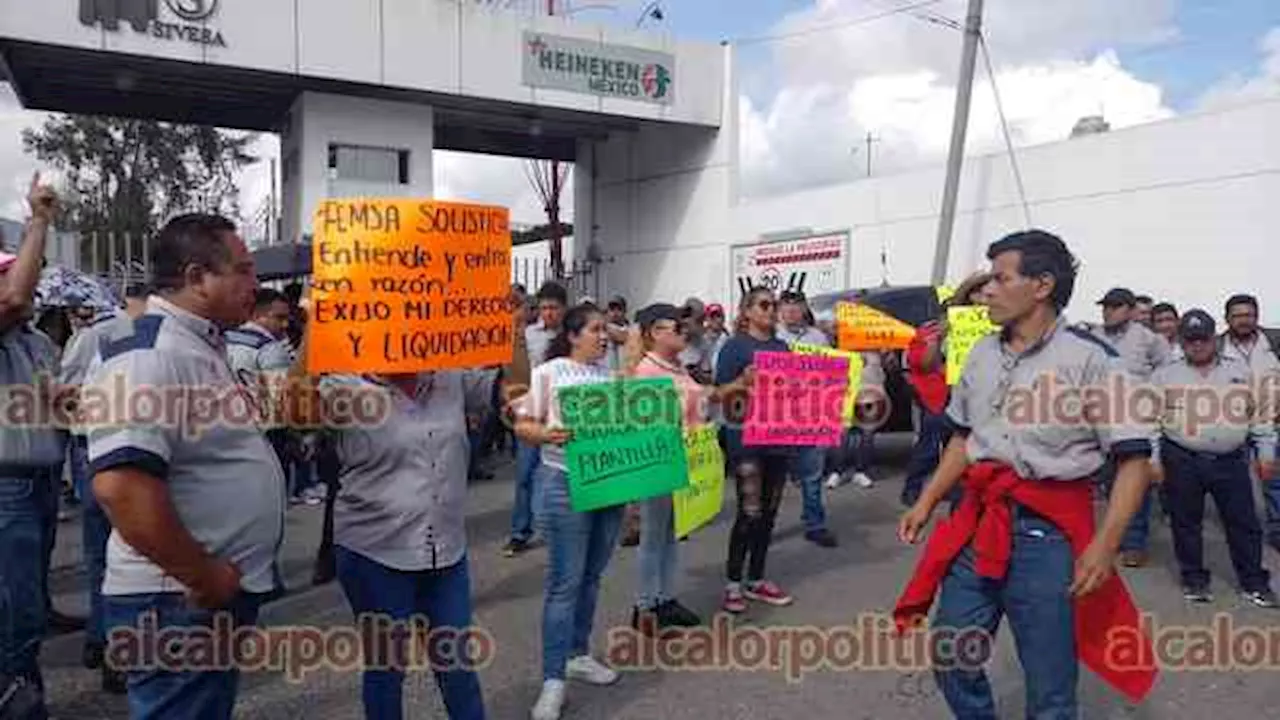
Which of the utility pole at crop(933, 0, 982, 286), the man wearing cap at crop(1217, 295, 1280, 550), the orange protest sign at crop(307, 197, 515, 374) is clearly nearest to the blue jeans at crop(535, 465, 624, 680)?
the orange protest sign at crop(307, 197, 515, 374)

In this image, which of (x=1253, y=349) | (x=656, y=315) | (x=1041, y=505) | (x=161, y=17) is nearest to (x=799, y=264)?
(x=161, y=17)

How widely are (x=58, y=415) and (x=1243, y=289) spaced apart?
1466cm

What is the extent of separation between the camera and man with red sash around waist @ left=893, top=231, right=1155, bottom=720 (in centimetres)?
344

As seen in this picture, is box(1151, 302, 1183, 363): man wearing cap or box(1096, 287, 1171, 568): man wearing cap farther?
box(1151, 302, 1183, 363): man wearing cap

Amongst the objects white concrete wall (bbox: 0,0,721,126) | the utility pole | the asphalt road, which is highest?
white concrete wall (bbox: 0,0,721,126)

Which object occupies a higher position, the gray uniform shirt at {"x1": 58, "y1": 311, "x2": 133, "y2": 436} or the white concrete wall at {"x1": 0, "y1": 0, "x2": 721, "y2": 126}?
the white concrete wall at {"x1": 0, "y1": 0, "x2": 721, "y2": 126}

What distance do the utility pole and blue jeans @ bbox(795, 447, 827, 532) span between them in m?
10.1

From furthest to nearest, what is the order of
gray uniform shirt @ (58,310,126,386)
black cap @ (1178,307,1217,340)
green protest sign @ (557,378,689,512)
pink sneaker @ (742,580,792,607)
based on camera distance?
black cap @ (1178,307,1217,340) < pink sneaker @ (742,580,792,607) < gray uniform shirt @ (58,310,126,386) < green protest sign @ (557,378,689,512)

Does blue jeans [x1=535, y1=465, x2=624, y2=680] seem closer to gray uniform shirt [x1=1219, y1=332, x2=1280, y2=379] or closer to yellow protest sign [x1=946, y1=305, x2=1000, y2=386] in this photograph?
yellow protest sign [x1=946, y1=305, x2=1000, y2=386]

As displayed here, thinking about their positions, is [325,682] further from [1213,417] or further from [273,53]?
[273,53]

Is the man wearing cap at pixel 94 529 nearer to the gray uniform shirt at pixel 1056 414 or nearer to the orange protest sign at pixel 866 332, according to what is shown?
the gray uniform shirt at pixel 1056 414

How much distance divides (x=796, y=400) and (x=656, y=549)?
1435 mm

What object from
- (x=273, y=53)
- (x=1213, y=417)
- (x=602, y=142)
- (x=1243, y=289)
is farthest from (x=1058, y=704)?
(x=602, y=142)

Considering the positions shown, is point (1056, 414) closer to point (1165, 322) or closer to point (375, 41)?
point (1165, 322)
